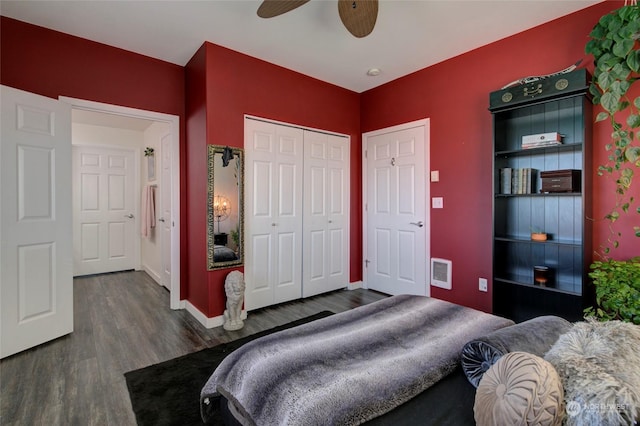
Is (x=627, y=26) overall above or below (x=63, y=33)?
below

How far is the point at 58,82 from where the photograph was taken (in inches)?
106

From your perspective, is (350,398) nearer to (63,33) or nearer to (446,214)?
(446,214)

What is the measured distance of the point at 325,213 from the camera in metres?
3.93

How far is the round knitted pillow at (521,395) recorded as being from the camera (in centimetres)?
69

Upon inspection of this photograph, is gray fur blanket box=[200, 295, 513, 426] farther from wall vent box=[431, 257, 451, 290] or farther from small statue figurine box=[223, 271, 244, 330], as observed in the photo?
wall vent box=[431, 257, 451, 290]

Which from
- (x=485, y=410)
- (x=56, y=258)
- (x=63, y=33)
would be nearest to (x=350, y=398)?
(x=485, y=410)

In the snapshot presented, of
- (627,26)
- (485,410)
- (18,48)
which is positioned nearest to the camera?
(485,410)

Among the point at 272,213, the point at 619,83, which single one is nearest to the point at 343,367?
the point at 619,83

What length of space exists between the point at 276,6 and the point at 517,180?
2.34 m

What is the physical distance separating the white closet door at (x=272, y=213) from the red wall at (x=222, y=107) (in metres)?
0.19

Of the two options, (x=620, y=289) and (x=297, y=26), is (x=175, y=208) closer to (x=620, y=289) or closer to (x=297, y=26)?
(x=297, y=26)

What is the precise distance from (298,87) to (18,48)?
8.17 feet

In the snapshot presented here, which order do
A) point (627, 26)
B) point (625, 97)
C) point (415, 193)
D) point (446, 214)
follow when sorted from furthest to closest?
point (415, 193), point (446, 214), point (625, 97), point (627, 26)

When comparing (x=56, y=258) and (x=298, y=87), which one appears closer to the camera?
(x=56, y=258)
